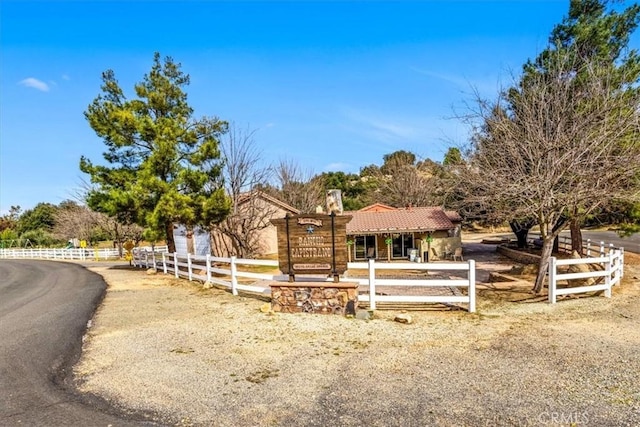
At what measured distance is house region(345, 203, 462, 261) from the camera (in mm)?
23953

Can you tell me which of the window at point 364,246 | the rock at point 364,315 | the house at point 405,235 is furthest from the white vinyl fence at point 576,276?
the window at point 364,246

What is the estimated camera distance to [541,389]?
4816mm

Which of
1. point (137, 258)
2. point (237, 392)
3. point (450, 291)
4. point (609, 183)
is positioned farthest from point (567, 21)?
point (137, 258)

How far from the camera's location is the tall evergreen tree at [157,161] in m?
17.5

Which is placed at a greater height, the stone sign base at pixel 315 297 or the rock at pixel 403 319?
the stone sign base at pixel 315 297

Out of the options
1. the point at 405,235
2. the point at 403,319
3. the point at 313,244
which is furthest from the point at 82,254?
the point at 403,319

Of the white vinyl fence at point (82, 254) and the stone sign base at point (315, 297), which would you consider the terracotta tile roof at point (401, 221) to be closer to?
the stone sign base at point (315, 297)

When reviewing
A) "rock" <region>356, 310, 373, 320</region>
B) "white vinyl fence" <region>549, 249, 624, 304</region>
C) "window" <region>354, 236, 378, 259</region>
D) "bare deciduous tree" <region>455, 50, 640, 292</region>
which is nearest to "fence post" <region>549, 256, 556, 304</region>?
"white vinyl fence" <region>549, 249, 624, 304</region>

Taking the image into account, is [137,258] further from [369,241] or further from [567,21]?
[567,21]

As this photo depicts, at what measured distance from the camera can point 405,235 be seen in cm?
2498

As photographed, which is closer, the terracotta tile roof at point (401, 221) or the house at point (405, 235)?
the terracotta tile roof at point (401, 221)

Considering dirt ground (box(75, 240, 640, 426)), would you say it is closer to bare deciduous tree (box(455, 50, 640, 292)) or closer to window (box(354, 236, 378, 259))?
bare deciduous tree (box(455, 50, 640, 292))

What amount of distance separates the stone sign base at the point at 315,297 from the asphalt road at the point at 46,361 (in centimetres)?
398

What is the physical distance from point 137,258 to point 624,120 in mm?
21825
